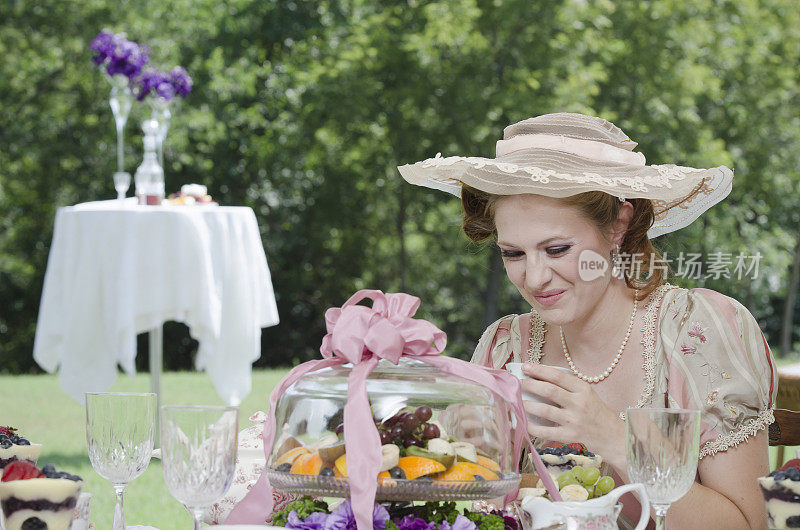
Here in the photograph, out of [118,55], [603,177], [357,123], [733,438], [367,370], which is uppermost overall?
[357,123]

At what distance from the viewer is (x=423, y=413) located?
4.08ft

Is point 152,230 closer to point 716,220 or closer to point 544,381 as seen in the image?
point 544,381

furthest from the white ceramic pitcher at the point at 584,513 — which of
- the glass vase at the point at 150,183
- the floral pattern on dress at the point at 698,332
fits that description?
the glass vase at the point at 150,183

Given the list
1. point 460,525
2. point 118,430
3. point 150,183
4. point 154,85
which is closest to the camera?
point 460,525

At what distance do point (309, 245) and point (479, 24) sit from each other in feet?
12.5

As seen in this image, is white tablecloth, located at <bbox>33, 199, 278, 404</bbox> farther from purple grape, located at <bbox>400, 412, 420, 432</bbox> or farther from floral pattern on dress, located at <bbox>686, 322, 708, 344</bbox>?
purple grape, located at <bbox>400, 412, 420, 432</bbox>

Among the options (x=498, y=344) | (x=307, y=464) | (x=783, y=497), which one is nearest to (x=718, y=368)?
(x=498, y=344)

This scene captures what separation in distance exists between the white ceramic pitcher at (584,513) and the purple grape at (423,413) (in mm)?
167

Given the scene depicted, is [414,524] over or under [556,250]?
under

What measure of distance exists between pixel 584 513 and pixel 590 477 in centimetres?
21

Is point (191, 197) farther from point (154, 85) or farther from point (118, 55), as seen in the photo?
point (118, 55)

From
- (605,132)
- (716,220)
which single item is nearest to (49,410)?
(605,132)

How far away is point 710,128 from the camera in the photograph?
45.2ft

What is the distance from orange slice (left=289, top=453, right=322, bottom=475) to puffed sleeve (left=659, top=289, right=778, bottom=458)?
2.81ft
